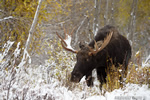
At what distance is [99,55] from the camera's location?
5.67 metres

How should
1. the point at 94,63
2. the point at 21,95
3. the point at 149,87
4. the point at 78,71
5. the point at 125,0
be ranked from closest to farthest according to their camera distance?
Result: the point at 21,95 < the point at 149,87 < the point at 78,71 < the point at 94,63 < the point at 125,0

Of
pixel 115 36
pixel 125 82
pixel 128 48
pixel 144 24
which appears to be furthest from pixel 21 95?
pixel 144 24

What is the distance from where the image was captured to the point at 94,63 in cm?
562

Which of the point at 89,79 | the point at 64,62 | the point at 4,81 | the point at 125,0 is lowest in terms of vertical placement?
the point at 89,79

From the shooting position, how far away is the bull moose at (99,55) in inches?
209

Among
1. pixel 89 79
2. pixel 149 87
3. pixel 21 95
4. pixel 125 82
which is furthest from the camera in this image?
pixel 89 79

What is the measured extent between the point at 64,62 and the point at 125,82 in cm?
254

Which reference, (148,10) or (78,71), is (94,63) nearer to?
(78,71)

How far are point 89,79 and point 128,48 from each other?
195 centimetres

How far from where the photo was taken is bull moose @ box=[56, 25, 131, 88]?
17.4ft

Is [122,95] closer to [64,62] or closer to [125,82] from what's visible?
[125,82]

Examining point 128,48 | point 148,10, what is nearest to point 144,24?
point 148,10

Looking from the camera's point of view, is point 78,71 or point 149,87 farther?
point 78,71

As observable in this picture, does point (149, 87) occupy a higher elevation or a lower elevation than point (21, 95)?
lower
